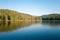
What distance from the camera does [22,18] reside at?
13788 centimetres

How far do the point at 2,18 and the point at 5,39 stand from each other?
3128 inches

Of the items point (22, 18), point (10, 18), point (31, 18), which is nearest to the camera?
point (10, 18)

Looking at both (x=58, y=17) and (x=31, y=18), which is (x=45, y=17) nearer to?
(x=58, y=17)

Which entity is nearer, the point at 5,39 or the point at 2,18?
the point at 5,39

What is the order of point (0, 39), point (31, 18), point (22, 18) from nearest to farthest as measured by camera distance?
point (0, 39) → point (22, 18) → point (31, 18)

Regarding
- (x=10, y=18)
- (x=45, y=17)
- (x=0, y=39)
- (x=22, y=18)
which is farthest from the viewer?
(x=45, y=17)

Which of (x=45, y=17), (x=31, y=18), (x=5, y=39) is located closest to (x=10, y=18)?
(x=31, y=18)

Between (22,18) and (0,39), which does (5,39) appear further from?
(22,18)

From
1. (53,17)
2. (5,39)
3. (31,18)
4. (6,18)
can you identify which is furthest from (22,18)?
(5,39)

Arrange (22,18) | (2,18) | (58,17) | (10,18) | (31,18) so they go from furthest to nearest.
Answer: (58,17) → (31,18) → (22,18) → (10,18) → (2,18)

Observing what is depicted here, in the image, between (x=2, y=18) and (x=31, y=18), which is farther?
(x=31, y=18)

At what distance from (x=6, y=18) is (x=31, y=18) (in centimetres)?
7166

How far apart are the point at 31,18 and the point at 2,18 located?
240ft

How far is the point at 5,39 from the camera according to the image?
62.5 feet
